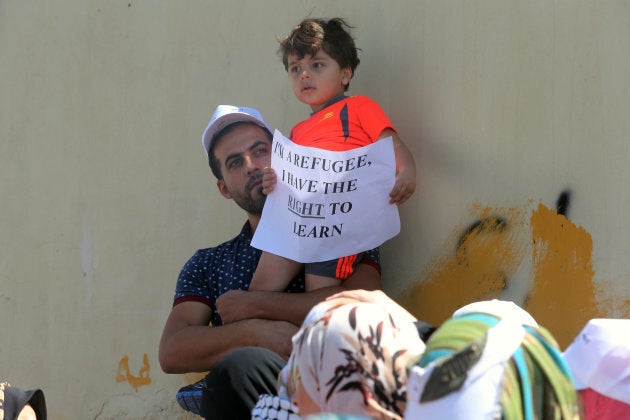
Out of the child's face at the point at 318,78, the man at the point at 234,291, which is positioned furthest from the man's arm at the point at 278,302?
the child's face at the point at 318,78

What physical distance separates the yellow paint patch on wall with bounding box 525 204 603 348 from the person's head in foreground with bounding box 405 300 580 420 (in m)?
1.42

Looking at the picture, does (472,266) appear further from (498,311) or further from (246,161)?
(498,311)

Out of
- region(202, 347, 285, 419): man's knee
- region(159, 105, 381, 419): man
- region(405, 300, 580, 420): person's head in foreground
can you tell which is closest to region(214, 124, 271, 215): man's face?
region(159, 105, 381, 419): man

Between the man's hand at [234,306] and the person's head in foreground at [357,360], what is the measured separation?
4.11 ft

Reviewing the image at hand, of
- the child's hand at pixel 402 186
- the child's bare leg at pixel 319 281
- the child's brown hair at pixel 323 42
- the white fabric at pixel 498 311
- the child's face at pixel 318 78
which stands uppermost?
the child's brown hair at pixel 323 42

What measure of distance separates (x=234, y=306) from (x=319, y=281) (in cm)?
29

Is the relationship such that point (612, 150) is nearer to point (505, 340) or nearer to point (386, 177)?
point (386, 177)

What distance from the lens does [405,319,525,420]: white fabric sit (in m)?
1.56

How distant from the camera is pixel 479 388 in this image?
157 centimetres

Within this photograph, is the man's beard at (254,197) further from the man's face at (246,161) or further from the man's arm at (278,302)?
the man's arm at (278,302)

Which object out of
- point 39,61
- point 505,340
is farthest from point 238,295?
point 39,61

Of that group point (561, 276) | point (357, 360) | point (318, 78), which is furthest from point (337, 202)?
point (357, 360)

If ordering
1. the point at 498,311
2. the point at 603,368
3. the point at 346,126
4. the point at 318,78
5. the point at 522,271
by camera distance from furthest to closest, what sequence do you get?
the point at 318,78, the point at 346,126, the point at 522,271, the point at 498,311, the point at 603,368

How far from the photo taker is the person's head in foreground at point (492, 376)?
157cm
